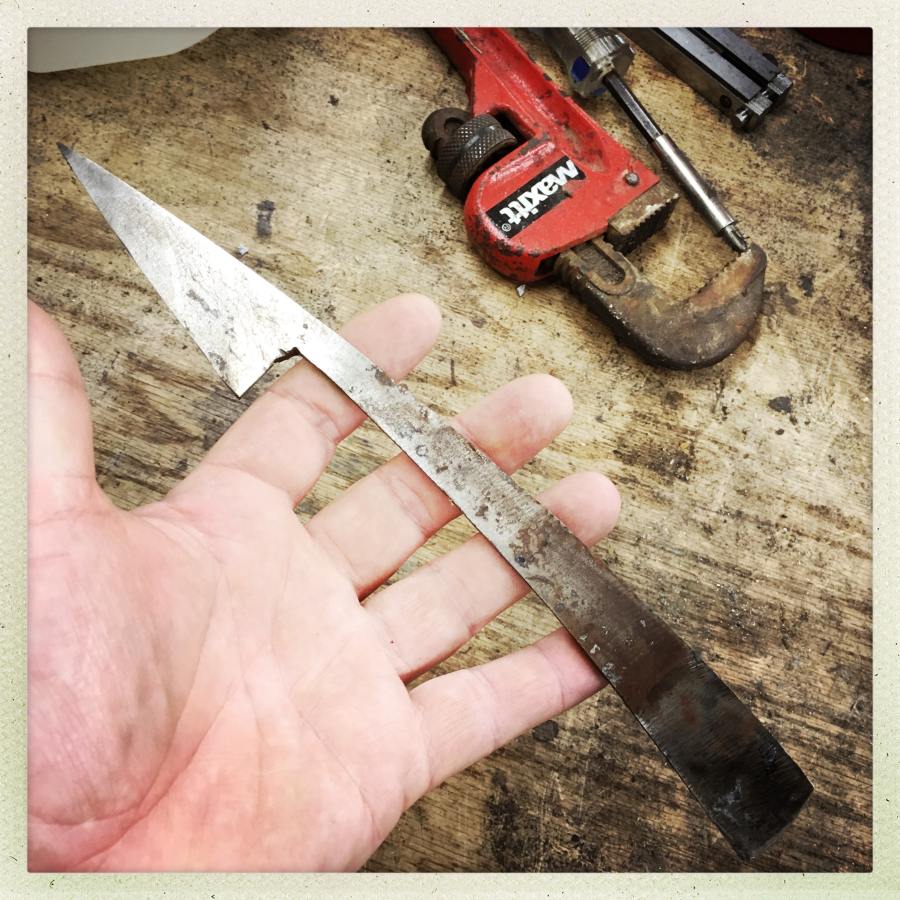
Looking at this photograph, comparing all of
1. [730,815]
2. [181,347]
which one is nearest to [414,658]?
[730,815]

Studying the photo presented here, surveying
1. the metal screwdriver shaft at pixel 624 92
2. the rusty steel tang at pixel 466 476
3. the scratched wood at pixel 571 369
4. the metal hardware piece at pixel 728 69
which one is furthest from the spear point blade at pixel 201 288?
the metal hardware piece at pixel 728 69

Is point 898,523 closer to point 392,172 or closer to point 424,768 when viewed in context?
point 424,768

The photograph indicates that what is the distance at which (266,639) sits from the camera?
2.63 ft

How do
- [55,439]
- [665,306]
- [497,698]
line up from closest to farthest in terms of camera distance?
1. [55,439]
2. [497,698]
3. [665,306]

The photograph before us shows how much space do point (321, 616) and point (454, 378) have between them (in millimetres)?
360

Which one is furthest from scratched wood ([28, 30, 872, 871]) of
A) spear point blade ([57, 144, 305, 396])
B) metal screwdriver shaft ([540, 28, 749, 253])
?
spear point blade ([57, 144, 305, 396])

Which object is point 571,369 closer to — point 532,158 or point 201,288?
point 532,158

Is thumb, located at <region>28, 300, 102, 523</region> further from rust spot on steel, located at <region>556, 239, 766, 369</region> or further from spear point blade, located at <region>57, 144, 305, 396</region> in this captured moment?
rust spot on steel, located at <region>556, 239, 766, 369</region>

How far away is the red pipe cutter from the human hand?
180 millimetres

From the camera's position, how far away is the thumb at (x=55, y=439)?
71 centimetres

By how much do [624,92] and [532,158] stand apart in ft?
0.56

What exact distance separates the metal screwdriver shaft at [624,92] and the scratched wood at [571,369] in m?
0.03

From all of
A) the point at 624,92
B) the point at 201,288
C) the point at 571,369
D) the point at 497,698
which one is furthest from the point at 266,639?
the point at 624,92

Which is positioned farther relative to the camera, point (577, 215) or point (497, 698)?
point (577, 215)
